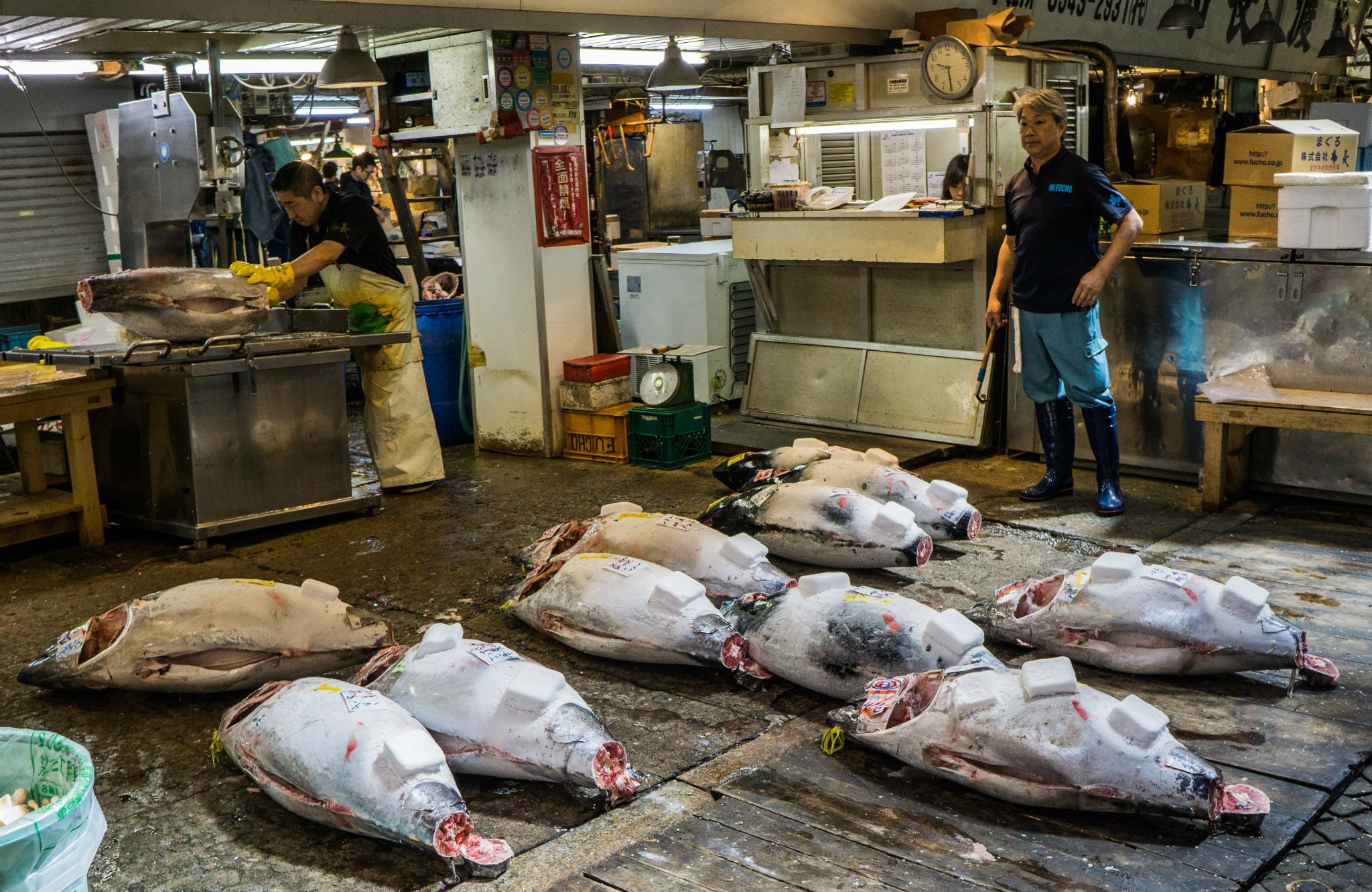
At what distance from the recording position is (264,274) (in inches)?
261

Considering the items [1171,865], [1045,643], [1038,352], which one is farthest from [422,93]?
[1171,865]

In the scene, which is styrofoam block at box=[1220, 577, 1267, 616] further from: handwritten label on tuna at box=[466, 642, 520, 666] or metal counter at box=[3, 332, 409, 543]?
metal counter at box=[3, 332, 409, 543]

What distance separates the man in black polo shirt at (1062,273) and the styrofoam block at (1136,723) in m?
3.43

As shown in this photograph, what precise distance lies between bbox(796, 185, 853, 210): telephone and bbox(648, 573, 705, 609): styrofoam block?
14.2 ft

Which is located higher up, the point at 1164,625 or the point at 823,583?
the point at 823,583

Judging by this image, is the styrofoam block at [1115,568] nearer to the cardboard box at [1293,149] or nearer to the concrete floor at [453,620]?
the concrete floor at [453,620]

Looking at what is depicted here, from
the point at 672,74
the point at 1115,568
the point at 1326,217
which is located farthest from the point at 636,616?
the point at 672,74

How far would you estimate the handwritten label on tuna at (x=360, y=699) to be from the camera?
3523mm

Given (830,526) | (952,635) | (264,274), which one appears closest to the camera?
(952,635)

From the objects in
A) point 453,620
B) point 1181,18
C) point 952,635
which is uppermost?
point 1181,18

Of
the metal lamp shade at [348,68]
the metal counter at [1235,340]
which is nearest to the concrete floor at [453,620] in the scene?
the metal counter at [1235,340]

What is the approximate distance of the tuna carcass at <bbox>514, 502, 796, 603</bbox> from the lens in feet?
16.4

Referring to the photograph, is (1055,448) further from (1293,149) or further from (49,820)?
(49,820)

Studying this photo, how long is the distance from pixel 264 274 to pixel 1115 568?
4.63 m
